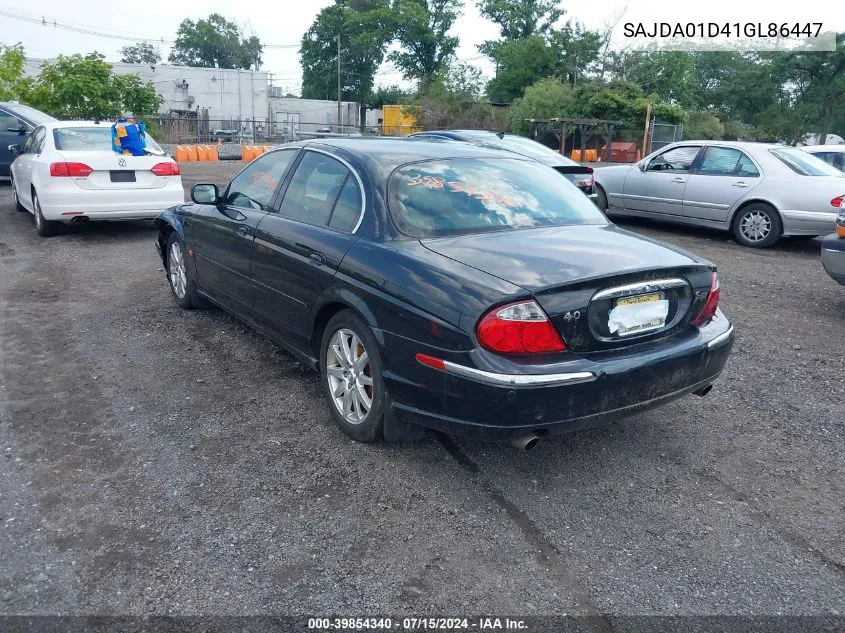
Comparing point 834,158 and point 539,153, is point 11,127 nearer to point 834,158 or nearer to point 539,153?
point 539,153

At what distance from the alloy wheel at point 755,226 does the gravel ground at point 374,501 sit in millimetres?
5031

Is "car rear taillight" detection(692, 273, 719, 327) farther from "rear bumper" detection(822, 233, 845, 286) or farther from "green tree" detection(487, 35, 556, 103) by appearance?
"green tree" detection(487, 35, 556, 103)

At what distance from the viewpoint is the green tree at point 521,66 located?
182ft

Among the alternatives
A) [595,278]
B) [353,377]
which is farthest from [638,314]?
[353,377]

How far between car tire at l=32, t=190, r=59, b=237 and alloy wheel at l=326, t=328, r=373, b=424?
7086 mm

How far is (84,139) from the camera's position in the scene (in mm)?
9703

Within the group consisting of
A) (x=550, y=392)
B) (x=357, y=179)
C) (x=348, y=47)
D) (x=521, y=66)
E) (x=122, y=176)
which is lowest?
(x=550, y=392)

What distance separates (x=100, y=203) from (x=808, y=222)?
9.11 metres

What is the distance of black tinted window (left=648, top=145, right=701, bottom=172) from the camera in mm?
11048

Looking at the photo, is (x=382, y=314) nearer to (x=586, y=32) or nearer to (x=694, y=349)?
(x=694, y=349)

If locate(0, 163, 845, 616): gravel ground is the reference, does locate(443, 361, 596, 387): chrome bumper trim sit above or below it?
above

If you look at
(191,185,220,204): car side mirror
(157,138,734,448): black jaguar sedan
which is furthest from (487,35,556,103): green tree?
(157,138,734,448): black jaguar sedan

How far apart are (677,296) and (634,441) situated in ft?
3.06

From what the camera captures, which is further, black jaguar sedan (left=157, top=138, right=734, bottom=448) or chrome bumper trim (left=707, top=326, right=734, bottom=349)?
chrome bumper trim (left=707, top=326, right=734, bottom=349)
